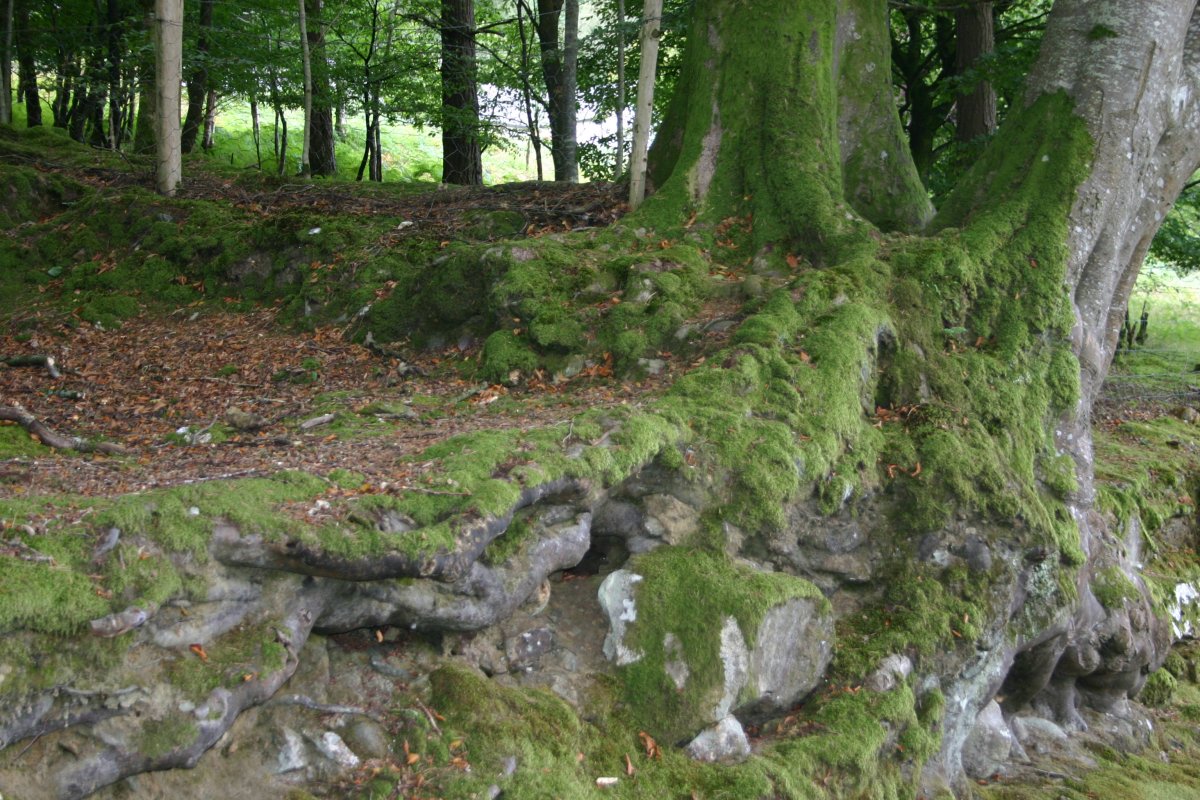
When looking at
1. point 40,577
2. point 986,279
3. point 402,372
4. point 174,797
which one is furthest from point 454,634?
point 986,279

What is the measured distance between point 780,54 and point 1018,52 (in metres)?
4.87

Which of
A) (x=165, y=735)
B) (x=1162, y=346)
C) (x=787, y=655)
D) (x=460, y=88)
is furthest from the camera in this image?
(x=1162, y=346)

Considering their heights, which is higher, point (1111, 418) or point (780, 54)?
point (780, 54)

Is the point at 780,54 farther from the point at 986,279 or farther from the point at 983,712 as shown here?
the point at 983,712

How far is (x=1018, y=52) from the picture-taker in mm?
11438

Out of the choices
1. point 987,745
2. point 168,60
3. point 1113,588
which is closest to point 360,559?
point 987,745

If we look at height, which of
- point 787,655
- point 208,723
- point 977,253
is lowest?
point 787,655

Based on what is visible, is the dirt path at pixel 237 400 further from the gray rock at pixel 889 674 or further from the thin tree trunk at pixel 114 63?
the thin tree trunk at pixel 114 63

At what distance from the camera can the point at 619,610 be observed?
5137 millimetres

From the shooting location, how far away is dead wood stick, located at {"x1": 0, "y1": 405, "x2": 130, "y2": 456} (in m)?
5.75

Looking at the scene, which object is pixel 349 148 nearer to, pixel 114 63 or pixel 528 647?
pixel 114 63

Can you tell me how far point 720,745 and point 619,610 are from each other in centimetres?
91

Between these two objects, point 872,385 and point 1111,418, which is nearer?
point 872,385

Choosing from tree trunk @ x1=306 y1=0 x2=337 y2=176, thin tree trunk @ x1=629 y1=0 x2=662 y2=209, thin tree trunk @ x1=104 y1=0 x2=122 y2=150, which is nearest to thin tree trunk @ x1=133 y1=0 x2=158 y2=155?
thin tree trunk @ x1=104 y1=0 x2=122 y2=150
